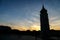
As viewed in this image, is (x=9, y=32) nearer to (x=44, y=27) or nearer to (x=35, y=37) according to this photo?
(x=35, y=37)

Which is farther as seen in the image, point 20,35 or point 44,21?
point 44,21

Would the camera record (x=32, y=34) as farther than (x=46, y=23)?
No

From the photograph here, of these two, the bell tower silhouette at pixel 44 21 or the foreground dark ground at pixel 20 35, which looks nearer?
the foreground dark ground at pixel 20 35

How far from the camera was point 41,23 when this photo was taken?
3456cm

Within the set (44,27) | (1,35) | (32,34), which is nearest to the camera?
(1,35)

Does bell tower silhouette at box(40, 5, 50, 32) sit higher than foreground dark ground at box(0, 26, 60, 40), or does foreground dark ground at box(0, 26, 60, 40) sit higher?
bell tower silhouette at box(40, 5, 50, 32)

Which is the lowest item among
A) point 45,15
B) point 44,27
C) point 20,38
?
point 20,38

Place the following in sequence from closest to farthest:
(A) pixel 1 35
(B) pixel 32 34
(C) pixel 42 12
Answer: (A) pixel 1 35, (B) pixel 32 34, (C) pixel 42 12

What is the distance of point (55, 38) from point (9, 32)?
35.5 feet

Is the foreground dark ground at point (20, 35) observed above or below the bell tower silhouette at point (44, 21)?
below

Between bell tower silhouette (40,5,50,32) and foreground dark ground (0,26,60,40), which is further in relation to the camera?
bell tower silhouette (40,5,50,32)

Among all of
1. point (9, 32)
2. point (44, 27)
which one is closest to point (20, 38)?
point (9, 32)

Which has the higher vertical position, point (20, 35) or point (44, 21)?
point (44, 21)

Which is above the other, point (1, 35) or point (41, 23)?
point (41, 23)
